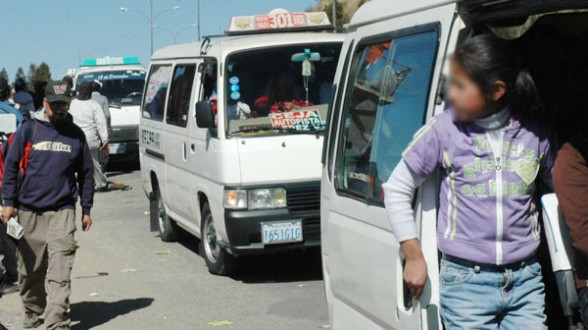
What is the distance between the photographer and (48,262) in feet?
25.8

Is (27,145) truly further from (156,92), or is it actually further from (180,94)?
(156,92)

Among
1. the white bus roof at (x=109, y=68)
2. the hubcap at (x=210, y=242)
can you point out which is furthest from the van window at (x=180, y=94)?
the white bus roof at (x=109, y=68)

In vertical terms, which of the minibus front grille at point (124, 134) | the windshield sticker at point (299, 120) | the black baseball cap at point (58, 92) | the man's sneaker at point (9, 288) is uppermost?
the black baseball cap at point (58, 92)

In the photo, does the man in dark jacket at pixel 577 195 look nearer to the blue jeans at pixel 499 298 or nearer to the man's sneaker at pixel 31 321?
the blue jeans at pixel 499 298

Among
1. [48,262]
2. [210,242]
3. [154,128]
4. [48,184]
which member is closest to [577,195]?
[48,184]

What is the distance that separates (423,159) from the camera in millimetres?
3770

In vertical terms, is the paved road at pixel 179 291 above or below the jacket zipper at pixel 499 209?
below

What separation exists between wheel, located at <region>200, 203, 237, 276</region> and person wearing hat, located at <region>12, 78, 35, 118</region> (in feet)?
12.0

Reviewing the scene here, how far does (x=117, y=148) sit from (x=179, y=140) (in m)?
11.3

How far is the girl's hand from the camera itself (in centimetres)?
379

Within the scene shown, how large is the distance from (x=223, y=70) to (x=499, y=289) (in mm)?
6209

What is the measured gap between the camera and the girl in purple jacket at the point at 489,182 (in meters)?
3.65

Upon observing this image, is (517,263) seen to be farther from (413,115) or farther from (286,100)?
(286,100)

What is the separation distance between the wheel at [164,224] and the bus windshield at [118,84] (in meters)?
10.3
